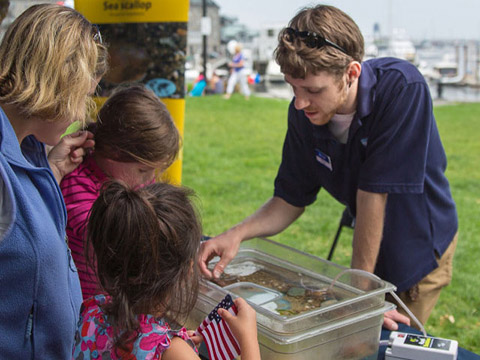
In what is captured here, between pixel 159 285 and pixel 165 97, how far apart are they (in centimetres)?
154

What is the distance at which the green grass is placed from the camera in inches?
151

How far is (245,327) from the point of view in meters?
1.11

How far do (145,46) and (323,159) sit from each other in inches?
41.7

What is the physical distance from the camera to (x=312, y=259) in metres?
1.56

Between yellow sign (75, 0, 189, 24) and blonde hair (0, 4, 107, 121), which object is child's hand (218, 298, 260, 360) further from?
yellow sign (75, 0, 189, 24)

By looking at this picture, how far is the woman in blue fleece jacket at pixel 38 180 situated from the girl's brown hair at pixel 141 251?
11 cm

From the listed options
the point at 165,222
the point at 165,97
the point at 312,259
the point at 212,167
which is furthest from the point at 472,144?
the point at 165,222

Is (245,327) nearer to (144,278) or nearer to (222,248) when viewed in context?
(144,278)

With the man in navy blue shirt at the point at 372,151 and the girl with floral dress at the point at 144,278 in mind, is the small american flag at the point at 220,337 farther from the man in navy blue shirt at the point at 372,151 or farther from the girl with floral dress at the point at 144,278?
the man in navy blue shirt at the point at 372,151

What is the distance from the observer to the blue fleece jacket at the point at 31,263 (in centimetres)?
107

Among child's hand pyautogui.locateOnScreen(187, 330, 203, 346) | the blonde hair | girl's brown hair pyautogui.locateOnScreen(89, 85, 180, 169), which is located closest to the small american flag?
child's hand pyautogui.locateOnScreen(187, 330, 203, 346)

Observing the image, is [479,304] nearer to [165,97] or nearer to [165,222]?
[165,97]

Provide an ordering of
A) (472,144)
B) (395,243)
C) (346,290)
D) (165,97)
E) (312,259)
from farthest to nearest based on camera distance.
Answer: (472,144)
(165,97)
(395,243)
(312,259)
(346,290)

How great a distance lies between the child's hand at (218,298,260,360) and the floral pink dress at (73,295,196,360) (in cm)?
9
